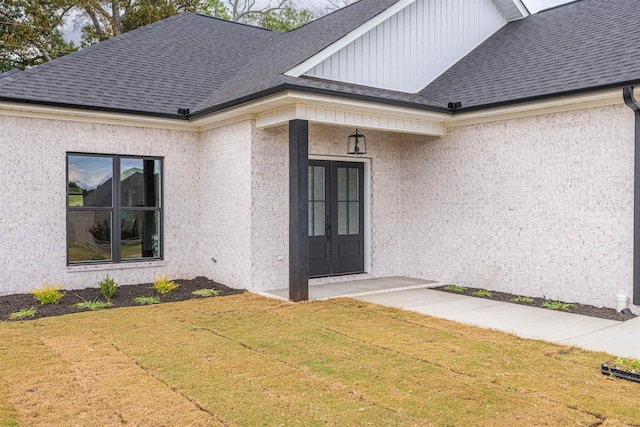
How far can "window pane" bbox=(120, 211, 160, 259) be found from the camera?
31.3 ft

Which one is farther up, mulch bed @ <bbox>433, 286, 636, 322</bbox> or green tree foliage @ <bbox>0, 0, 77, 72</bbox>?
green tree foliage @ <bbox>0, 0, 77, 72</bbox>

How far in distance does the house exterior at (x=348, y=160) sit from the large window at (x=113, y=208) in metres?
0.02

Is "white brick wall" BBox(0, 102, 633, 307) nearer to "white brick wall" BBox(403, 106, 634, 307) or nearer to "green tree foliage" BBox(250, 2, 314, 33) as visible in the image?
"white brick wall" BBox(403, 106, 634, 307)

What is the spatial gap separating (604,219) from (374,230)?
4.03 meters

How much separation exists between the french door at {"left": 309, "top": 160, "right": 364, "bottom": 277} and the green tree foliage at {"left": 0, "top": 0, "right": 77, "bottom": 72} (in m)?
15.4

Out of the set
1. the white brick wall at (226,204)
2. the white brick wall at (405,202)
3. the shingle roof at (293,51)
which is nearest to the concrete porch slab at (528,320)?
the white brick wall at (405,202)

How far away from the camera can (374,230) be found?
33.8 ft

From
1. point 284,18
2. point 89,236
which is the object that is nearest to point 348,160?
point 89,236

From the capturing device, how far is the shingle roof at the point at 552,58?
7883 mm

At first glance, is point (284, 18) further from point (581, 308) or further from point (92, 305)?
point (581, 308)

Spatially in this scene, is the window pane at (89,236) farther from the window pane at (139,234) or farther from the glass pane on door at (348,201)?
the glass pane on door at (348,201)

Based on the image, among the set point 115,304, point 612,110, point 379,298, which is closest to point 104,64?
point 115,304

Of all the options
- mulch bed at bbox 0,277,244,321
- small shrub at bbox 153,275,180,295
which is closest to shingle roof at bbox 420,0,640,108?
mulch bed at bbox 0,277,244,321

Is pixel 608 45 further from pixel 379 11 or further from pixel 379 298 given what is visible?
pixel 379 298
